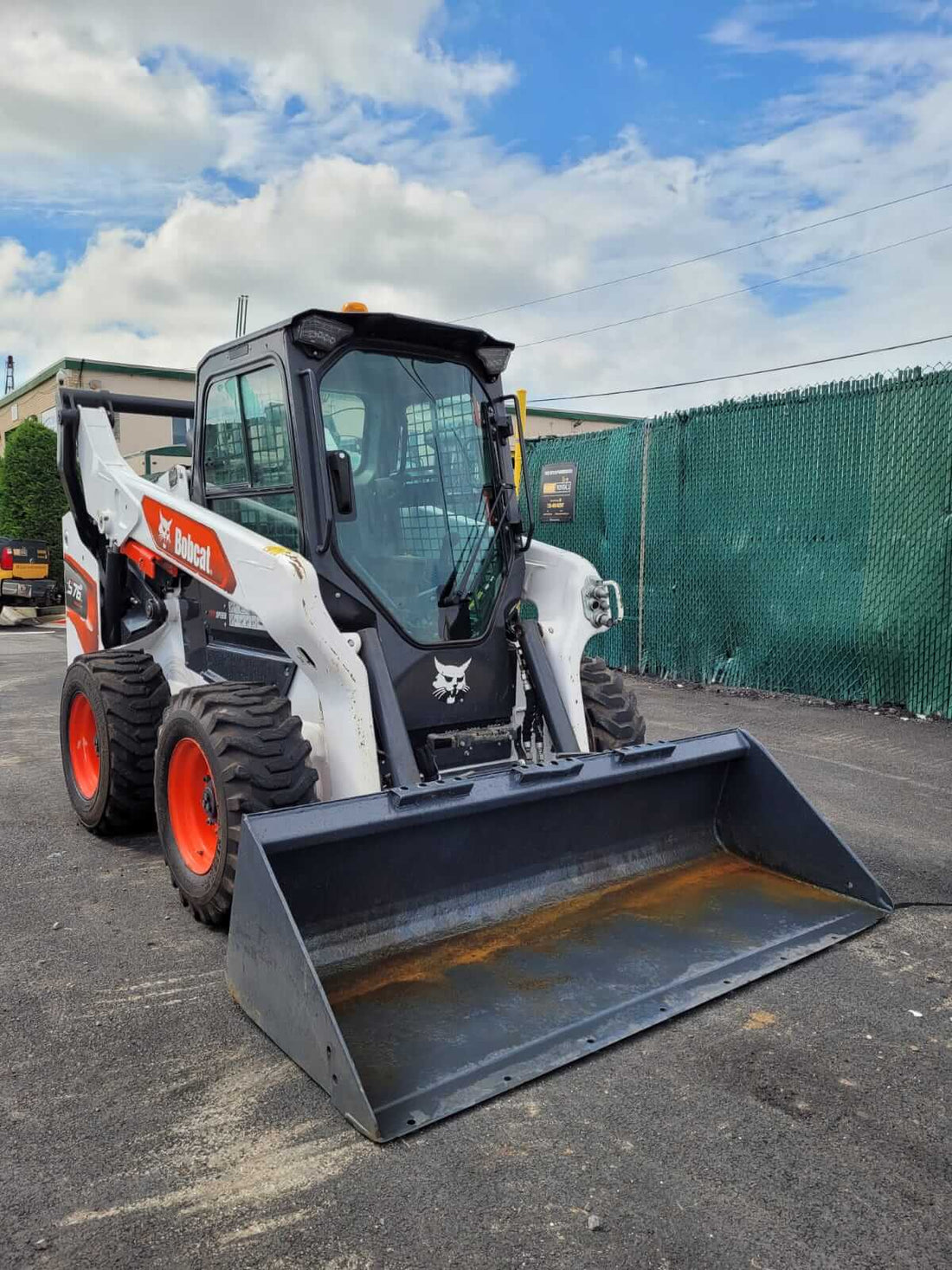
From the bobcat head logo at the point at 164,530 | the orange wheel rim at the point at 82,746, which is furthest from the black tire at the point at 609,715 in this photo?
the orange wheel rim at the point at 82,746

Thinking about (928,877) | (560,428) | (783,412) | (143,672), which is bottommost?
(928,877)

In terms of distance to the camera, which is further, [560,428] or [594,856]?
[560,428]

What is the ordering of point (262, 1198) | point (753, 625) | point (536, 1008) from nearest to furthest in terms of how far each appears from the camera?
point (262, 1198), point (536, 1008), point (753, 625)

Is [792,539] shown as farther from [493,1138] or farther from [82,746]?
[493,1138]

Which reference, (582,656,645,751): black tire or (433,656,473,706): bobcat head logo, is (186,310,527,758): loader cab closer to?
(433,656,473,706): bobcat head logo

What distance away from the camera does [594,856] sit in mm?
4105

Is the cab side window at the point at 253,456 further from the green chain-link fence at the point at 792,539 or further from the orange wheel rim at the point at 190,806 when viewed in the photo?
the green chain-link fence at the point at 792,539

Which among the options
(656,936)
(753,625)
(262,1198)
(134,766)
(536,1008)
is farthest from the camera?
(753,625)

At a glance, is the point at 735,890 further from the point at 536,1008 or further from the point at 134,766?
the point at 134,766

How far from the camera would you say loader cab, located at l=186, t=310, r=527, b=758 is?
13.5ft

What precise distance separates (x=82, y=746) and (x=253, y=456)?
2.24 meters

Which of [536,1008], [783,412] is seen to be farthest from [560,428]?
[536,1008]

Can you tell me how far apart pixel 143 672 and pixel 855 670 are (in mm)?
6189

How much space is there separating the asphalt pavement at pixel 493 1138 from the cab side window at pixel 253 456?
1747 millimetres
